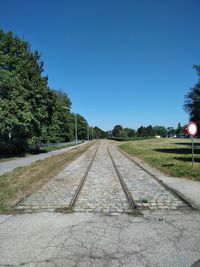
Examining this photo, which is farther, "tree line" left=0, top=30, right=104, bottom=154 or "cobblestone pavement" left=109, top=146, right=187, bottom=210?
"tree line" left=0, top=30, right=104, bottom=154

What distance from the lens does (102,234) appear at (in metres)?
5.43

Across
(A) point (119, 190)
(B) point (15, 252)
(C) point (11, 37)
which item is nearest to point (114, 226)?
(B) point (15, 252)

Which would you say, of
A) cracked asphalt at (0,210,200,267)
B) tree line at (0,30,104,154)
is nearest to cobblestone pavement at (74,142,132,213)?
cracked asphalt at (0,210,200,267)

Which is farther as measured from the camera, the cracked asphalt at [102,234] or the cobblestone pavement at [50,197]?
the cobblestone pavement at [50,197]

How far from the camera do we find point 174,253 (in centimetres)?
452

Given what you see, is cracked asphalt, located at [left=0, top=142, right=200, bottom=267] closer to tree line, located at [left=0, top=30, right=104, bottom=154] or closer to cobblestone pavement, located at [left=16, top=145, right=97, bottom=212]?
cobblestone pavement, located at [left=16, top=145, right=97, bottom=212]

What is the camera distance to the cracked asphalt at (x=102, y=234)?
4.36 meters

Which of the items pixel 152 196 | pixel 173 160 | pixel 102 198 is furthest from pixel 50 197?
pixel 173 160

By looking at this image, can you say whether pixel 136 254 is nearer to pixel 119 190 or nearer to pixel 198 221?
pixel 198 221

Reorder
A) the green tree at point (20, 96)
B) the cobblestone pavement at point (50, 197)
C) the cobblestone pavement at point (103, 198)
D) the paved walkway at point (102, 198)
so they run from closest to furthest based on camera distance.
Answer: the cobblestone pavement at point (103, 198) → the paved walkway at point (102, 198) → the cobblestone pavement at point (50, 197) → the green tree at point (20, 96)

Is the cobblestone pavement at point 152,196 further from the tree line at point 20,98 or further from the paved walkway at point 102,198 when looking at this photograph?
the tree line at point 20,98

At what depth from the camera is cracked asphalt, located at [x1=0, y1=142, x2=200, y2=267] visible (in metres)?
4.36

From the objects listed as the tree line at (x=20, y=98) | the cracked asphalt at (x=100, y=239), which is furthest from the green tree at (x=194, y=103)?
the cracked asphalt at (x=100, y=239)

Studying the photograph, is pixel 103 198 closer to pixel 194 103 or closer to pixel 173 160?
pixel 173 160
